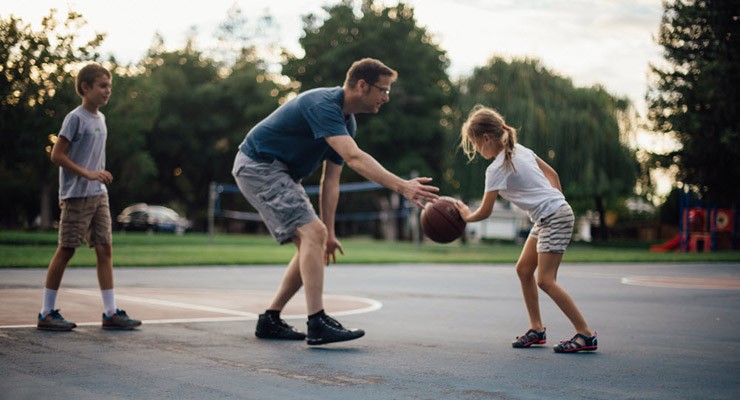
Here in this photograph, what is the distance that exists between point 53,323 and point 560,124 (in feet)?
107

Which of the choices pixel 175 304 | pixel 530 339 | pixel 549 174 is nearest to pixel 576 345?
pixel 530 339

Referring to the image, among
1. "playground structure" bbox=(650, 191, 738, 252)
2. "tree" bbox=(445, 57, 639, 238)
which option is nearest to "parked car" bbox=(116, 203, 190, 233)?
"tree" bbox=(445, 57, 639, 238)

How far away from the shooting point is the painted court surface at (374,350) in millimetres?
4309

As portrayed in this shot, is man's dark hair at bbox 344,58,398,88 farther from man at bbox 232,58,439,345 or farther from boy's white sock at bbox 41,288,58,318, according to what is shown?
boy's white sock at bbox 41,288,58,318

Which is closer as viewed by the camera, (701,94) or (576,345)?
(576,345)

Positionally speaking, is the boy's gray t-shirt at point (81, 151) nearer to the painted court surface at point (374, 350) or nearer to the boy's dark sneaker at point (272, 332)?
the painted court surface at point (374, 350)

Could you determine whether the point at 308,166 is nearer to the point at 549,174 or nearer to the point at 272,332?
the point at 272,332

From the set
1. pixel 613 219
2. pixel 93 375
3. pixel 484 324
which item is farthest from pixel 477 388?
pixel 613 219

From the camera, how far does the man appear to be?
5.78 m

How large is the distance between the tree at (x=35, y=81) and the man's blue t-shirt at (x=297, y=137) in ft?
69.8

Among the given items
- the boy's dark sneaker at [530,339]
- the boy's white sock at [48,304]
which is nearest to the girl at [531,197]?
the boy's dark sneaker at [530,339]

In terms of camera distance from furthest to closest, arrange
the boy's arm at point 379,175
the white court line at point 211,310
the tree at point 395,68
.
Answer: the tree at point 395,68 < the white court line at point 211,310 < the boy's arm at point 379,175

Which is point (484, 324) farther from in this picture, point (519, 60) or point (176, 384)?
point (519, 60)

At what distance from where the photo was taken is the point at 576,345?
5809mm
